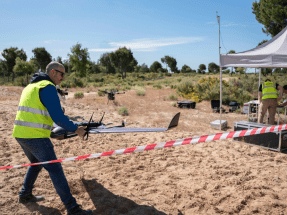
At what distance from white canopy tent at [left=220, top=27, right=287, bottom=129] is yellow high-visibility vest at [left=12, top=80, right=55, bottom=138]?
5557 mm

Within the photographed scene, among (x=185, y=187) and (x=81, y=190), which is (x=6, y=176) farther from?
(x=185, y=187)

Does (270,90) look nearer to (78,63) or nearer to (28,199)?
(28,199)

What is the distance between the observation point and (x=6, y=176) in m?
3.56

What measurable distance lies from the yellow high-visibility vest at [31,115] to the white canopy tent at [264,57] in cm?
556

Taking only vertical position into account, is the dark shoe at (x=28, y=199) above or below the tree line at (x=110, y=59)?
below

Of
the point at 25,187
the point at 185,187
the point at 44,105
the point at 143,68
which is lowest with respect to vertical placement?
the point at 185,187

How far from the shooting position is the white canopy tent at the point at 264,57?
5518 millimetres

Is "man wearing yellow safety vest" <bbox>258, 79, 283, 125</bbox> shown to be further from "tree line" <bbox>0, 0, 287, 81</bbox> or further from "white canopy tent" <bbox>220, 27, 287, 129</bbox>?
"tree line" <bbox>0, 0, 287, 81</bbox>

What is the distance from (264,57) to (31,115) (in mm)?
6147

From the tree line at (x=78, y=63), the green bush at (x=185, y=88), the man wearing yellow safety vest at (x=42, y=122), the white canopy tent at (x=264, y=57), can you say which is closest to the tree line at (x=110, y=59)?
the tree line at (x=78, y=63)

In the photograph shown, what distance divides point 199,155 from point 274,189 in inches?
69.1

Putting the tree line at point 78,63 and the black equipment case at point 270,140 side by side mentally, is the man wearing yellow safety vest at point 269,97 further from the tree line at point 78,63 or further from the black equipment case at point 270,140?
the tree line at point 78,63

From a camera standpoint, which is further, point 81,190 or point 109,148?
point 109,148

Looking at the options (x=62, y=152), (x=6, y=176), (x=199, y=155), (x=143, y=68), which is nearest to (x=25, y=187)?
(x=6, y=176)
